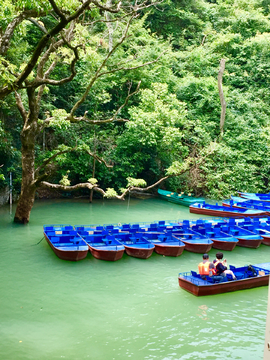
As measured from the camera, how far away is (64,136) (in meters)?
24.0

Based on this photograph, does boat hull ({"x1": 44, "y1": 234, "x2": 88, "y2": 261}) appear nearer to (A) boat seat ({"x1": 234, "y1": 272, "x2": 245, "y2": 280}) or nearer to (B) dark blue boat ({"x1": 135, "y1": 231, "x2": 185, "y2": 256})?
(B) dark blue boat ({"x1": 135, "y1": 231, "x2": 185, "y2": 256})

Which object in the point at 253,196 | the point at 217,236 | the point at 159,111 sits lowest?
the point at 217,236

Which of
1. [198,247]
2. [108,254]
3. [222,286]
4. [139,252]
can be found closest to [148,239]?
[139,252]

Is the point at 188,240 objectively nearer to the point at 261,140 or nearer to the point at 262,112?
the point at 261,140

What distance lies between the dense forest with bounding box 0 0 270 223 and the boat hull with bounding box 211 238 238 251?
5.49 metres

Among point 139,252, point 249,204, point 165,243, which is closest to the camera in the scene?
point 139,252

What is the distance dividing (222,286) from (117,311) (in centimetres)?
326

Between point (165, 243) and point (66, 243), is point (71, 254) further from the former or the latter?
point (165, 243)

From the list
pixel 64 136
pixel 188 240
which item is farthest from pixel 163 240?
pixel 64 136

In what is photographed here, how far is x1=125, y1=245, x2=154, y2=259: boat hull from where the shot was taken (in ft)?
41.5

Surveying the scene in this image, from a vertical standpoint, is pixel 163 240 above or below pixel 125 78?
below

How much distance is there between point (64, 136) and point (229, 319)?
18.3 meters

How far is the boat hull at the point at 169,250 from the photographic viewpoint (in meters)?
13.0

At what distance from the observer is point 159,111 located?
23891mm
